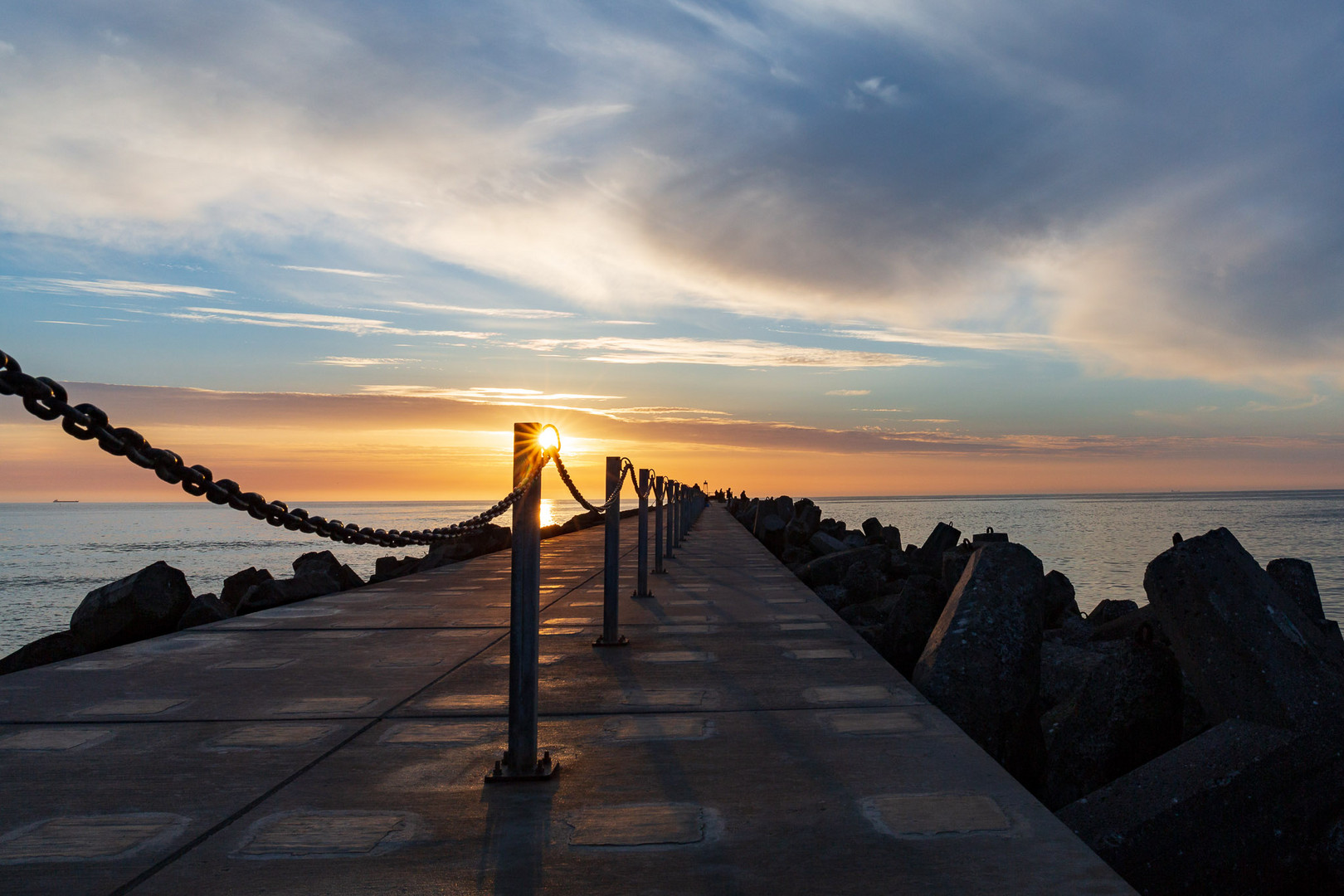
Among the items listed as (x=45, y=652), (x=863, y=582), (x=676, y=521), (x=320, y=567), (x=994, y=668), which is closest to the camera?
(x=994, y=668)

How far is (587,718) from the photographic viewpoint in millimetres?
4020

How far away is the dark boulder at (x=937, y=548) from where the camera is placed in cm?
1566

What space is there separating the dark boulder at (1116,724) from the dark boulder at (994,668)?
19 cm

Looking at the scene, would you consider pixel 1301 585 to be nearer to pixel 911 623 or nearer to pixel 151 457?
pixel 911 623

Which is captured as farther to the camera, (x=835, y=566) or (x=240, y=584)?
(x=240, y=584)

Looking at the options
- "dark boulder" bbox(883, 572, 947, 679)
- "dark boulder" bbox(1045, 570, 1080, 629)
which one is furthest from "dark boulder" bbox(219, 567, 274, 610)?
"dark boulder" bbox(1045, 570, 1080, 629)

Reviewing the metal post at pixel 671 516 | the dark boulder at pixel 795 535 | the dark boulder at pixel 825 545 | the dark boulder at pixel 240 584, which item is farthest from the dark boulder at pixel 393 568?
the dark boulder at pixel 795 535

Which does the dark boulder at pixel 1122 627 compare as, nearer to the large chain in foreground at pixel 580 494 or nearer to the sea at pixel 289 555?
the large chain in foreground at pixel 580 494

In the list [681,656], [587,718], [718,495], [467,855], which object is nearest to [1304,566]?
[681,656]

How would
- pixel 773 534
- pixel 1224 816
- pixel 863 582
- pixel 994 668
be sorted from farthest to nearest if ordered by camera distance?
1. pixel 773 534
2. pixel 863 582
3. pixel 994 668
4. pixel 1224 816

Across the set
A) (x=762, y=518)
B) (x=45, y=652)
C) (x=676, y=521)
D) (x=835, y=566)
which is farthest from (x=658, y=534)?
(x=762, y=518)

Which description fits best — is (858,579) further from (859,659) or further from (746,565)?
(859,659)

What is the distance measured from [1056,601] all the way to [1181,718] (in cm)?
687

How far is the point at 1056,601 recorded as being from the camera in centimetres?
1095
